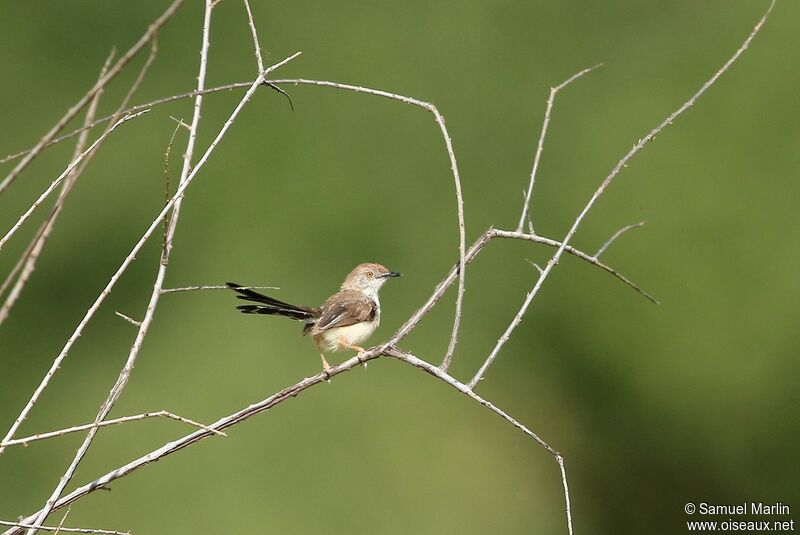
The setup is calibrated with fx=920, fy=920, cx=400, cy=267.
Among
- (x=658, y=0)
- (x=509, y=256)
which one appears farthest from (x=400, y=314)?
A: (x=658, y=0)

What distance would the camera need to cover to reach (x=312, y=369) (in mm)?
7207

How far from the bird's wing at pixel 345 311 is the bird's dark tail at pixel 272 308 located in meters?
0.08

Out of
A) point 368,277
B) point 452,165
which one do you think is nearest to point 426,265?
point 368,277

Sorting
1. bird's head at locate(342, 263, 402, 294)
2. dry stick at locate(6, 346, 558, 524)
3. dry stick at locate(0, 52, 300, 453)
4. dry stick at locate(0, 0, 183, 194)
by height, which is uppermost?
bird's head at locate(342, 263, 402, 294)

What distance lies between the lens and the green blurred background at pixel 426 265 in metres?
7.23

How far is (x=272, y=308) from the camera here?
4.35 m

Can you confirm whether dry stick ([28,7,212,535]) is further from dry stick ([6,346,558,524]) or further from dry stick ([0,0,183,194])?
dry stick ([0,0,183,194])

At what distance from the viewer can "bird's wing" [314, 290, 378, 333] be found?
505 cm

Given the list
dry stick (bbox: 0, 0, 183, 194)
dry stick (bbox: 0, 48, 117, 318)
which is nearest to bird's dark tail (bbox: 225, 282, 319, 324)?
dry stick (bbox: 0, 48, 117, 318)

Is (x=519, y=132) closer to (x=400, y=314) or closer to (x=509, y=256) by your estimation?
(x=509, y=256)

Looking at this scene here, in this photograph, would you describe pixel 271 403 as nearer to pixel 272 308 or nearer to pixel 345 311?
pixel 272 308

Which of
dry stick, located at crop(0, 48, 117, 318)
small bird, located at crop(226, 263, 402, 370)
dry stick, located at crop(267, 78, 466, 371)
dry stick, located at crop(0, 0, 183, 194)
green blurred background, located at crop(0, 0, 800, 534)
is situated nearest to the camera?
dry stick, located at crop(0, 0, 183, 194)

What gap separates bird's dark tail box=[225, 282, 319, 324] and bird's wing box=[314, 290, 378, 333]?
0.08m

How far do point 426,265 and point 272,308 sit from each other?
3741 millimetres
